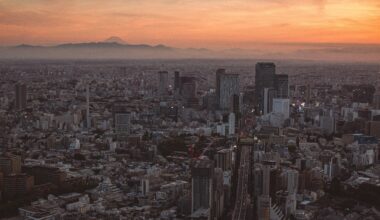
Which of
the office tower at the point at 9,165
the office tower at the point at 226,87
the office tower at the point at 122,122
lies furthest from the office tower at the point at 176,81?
the office tower at the point at 9,165

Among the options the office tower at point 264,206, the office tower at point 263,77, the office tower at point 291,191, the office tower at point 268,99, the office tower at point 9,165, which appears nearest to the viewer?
the office tower at point 264,206

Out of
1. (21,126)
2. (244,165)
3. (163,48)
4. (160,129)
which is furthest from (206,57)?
(244,165)

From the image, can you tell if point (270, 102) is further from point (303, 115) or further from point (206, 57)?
point (206, 57)

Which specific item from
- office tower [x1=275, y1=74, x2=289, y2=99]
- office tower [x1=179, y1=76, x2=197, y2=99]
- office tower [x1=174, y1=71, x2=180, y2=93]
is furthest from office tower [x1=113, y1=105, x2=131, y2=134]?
office tower [x1=275, y1=74, x2=289, y2=99]

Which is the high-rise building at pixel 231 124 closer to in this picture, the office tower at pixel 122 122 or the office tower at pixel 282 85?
the office tower at pixel 122 122

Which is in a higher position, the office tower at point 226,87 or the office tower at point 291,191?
the office tower at point 226,87

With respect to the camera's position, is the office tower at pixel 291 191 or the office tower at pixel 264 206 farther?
the office tower at pixel 291 191
